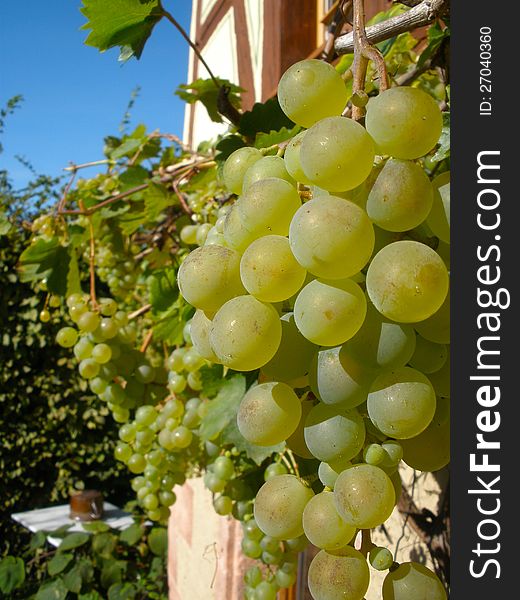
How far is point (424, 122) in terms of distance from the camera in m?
0.38

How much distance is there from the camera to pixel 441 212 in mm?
401

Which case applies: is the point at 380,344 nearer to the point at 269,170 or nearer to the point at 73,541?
the point at 269,170

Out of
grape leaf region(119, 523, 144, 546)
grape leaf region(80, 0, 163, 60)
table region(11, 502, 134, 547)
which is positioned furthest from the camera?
table region(11, 502, 134, 547)

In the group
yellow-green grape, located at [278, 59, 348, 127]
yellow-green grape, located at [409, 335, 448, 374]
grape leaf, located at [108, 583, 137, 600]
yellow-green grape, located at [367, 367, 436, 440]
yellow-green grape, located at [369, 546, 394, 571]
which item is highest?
yellow-green grape, located at [278, 59, 348, 127]

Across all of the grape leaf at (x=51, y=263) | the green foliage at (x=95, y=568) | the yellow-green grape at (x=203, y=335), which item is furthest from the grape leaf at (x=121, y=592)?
the yellow-green grape at (x=203, y=335)

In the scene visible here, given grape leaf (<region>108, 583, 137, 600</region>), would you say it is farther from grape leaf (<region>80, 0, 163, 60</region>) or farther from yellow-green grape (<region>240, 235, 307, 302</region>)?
yellow-green grape (<region>240, 235, 307, 302</region>)

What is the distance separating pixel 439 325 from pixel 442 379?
0.05 m

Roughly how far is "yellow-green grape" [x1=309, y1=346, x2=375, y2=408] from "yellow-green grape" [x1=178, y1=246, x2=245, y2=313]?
95mm

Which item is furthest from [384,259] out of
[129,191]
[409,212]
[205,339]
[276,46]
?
[276,46]

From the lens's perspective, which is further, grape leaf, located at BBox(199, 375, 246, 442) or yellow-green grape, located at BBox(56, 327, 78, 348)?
yellow-green grape, located at BBox(56, 327, 78, 348)

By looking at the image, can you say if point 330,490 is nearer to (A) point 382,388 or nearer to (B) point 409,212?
(A) point 382,388

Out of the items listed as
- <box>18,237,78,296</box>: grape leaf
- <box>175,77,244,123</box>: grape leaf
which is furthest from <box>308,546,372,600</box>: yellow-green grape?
<box>18,237,78,296</box>: grape leaf

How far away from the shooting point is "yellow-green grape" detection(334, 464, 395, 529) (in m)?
0.39

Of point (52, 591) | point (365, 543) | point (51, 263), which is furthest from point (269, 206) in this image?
point (52, 591)
